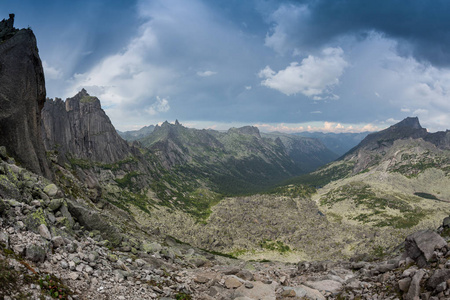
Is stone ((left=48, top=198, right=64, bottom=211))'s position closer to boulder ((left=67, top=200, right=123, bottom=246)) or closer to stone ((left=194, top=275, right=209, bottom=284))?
boulder ((left=67, top=200, right=123, bottom=246))

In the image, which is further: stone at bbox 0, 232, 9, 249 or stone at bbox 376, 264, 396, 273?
stone at bbox 376, 264, 396, 273

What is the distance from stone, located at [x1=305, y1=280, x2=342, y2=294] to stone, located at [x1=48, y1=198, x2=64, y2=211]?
24.9m

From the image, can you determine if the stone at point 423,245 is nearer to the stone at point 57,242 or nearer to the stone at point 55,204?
the stone at point 57,242

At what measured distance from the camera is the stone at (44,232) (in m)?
14.8

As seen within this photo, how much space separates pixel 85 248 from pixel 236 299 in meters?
12.5

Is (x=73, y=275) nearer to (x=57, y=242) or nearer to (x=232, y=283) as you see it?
(x=57, y=242)

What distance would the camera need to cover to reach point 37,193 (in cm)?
2009

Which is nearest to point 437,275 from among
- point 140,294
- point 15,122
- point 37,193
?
point 140,294

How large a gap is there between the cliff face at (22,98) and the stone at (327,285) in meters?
41.3

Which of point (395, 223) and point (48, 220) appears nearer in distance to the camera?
point (48, 220)

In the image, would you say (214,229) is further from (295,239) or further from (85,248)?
(85,248)

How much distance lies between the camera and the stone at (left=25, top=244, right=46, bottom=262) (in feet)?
40.2

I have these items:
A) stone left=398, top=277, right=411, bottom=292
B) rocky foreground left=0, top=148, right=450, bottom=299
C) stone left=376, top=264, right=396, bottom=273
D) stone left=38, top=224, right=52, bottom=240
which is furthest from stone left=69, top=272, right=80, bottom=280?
stone left=376, top=264, right=396, bottom=273

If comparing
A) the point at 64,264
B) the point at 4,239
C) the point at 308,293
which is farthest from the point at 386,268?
the point at 4,239
